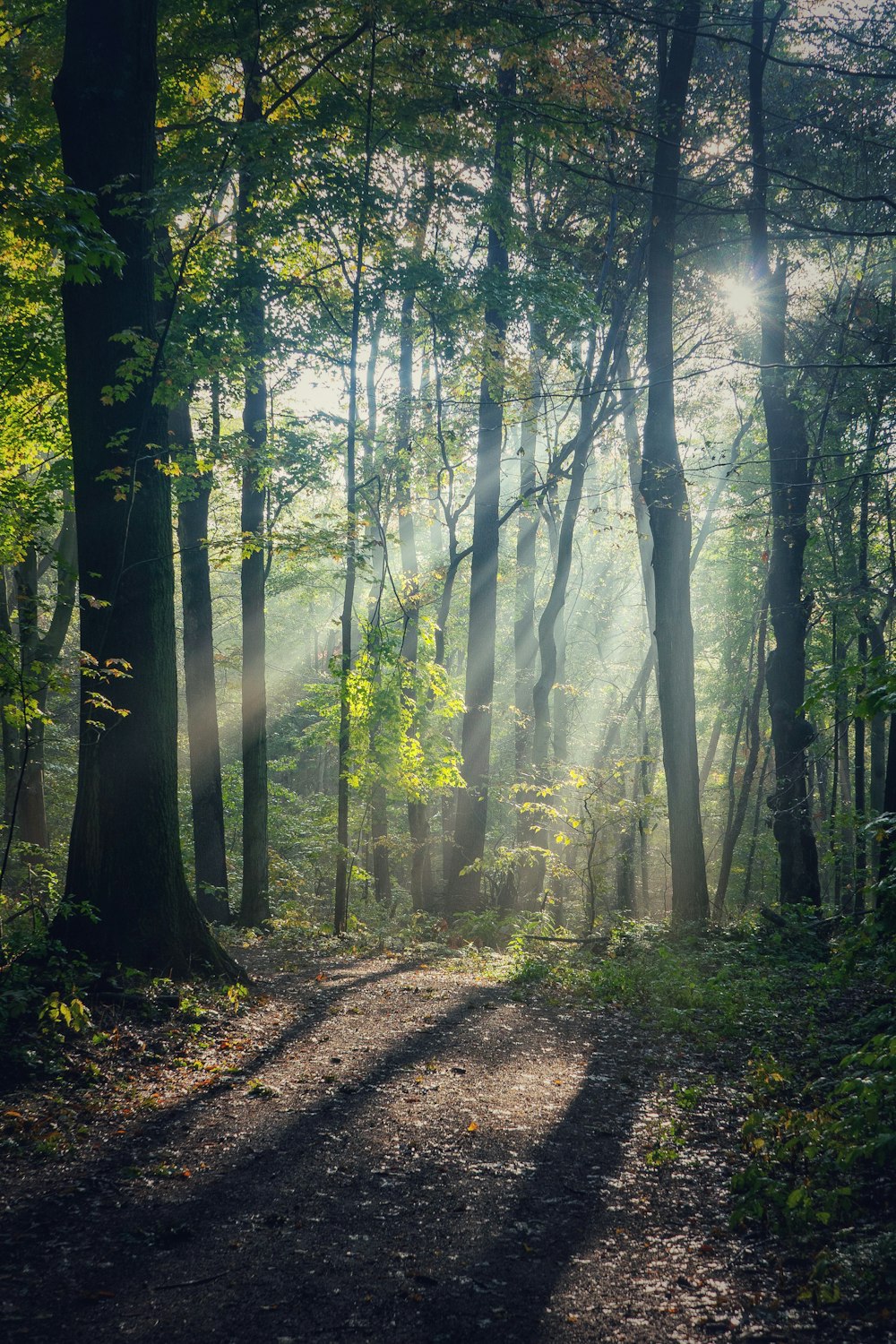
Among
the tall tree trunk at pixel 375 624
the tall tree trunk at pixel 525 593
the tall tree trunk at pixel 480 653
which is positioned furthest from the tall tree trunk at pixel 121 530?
the tall tree trunk at pixel 525 593

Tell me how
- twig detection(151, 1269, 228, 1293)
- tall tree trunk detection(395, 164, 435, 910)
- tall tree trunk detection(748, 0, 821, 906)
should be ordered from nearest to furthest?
twig detection(151, 1269, 228, 1293), tall tree trunk detection(748, 0, 821, 906), tall tree trunk detection(395, 164, 435, 910)

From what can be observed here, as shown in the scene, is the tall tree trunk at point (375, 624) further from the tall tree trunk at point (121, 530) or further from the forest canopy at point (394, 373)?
the tall tree trunk at point (121, 530)

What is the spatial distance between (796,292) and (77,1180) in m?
17.3

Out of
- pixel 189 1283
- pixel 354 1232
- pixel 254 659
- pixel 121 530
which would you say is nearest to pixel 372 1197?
pixel 354 1232

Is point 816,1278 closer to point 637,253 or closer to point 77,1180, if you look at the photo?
point 77,1180

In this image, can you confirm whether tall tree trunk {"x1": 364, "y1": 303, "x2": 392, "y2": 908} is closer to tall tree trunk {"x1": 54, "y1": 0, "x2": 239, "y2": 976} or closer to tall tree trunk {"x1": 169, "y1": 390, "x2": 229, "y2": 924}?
tall tree trunk {"x1": 169, "y1": 390, "x2": 229, "y2": 924}

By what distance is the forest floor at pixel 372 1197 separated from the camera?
2.74m

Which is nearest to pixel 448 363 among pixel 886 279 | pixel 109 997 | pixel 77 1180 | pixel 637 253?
pixel 637 253

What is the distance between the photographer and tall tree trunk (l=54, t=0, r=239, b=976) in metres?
6.14

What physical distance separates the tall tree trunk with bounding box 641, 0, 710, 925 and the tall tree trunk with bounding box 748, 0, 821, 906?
4.33ft

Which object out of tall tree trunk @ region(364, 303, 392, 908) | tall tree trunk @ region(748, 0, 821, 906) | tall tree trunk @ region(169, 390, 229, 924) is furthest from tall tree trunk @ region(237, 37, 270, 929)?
tall tree trunk @ region(748, 0, 821, 906)

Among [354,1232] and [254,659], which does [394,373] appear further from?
[354,1232]

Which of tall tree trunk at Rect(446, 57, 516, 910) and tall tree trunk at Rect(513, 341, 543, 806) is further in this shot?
tall tree trunk at Rect(513, 341, 543, 806)

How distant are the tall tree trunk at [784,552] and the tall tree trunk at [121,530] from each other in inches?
339
